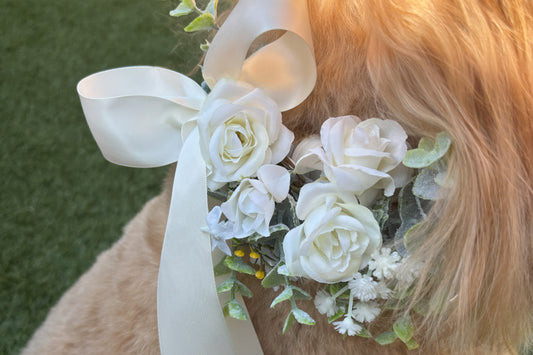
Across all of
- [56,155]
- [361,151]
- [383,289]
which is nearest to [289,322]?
[383,289]

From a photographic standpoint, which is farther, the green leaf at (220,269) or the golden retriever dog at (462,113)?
the green leaf at (220,269)

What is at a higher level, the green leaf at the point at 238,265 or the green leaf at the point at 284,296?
the green leaf at the point at 238,265

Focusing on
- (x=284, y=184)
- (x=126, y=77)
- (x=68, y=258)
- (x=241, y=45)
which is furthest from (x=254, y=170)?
(x=68, y=258)

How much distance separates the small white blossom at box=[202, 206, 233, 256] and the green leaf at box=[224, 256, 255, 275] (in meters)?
0.02

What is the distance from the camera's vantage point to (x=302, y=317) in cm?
71

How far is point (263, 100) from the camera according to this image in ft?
2.39

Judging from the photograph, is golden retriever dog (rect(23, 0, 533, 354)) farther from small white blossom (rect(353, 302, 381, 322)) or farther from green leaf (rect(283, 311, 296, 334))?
green leaf (rect(283, 311, 296, 334))

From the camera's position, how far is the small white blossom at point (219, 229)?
73 centimetres

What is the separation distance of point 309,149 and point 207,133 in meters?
0.14

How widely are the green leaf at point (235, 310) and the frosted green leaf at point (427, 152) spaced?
299 millimetres

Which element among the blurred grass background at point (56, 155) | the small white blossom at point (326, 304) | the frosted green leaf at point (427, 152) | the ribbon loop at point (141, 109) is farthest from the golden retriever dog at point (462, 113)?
the blurred grass background at point (56, 155)

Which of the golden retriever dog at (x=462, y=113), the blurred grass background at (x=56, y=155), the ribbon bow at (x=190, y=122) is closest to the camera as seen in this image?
the golden retriever dog at (x=462, y=113)

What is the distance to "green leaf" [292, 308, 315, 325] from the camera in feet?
2.30

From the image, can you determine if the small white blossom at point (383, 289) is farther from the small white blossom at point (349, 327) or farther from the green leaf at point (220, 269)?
the green leaf at point (220, 269)
